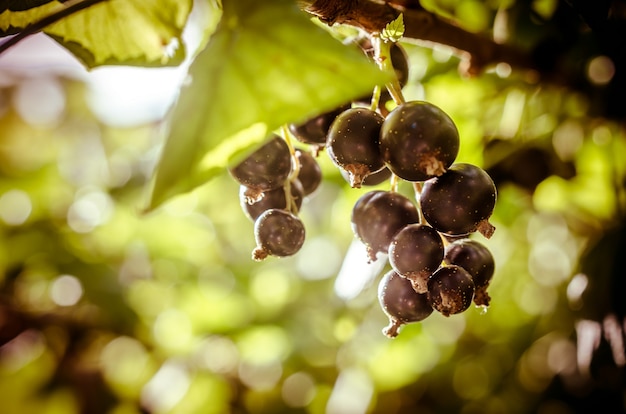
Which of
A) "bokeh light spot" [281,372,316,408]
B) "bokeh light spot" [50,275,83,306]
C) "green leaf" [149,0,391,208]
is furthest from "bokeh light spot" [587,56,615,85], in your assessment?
"bokeh light spot" [50,275,83,306]

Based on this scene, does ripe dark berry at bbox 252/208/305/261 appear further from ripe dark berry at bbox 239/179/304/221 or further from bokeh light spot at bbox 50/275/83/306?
bokeh light spot at bbox 50/275/83/306

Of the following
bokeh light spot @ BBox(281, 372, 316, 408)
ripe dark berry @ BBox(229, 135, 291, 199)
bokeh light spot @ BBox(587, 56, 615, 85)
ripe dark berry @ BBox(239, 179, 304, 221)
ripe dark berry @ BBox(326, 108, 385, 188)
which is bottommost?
bokeh light spot @ BBox(281, 372, 316, 408)

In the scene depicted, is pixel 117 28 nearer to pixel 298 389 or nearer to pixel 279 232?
pixel 279 232

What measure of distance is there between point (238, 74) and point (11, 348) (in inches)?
49.3

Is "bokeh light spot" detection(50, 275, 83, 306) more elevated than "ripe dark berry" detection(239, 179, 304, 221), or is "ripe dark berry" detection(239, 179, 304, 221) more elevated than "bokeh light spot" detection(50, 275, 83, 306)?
"ripe dark berry" detection(239, 179, 304, 221)

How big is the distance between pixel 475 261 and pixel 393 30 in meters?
0.22

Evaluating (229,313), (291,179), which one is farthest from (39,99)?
(291,179)

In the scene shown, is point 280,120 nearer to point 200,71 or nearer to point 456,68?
point 200,71

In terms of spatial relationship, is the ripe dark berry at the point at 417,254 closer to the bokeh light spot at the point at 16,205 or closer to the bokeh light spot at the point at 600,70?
the bokeh light spot at the point at 600,70

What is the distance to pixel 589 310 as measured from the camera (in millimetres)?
841

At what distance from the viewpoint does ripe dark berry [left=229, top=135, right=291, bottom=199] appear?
0.46 m

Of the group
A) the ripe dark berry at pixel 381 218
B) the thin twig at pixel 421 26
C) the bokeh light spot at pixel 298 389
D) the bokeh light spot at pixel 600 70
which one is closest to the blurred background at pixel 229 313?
the bokeh light spot at pixel 298 389

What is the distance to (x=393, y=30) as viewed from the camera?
0.46 metres

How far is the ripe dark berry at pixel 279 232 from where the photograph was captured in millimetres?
499
